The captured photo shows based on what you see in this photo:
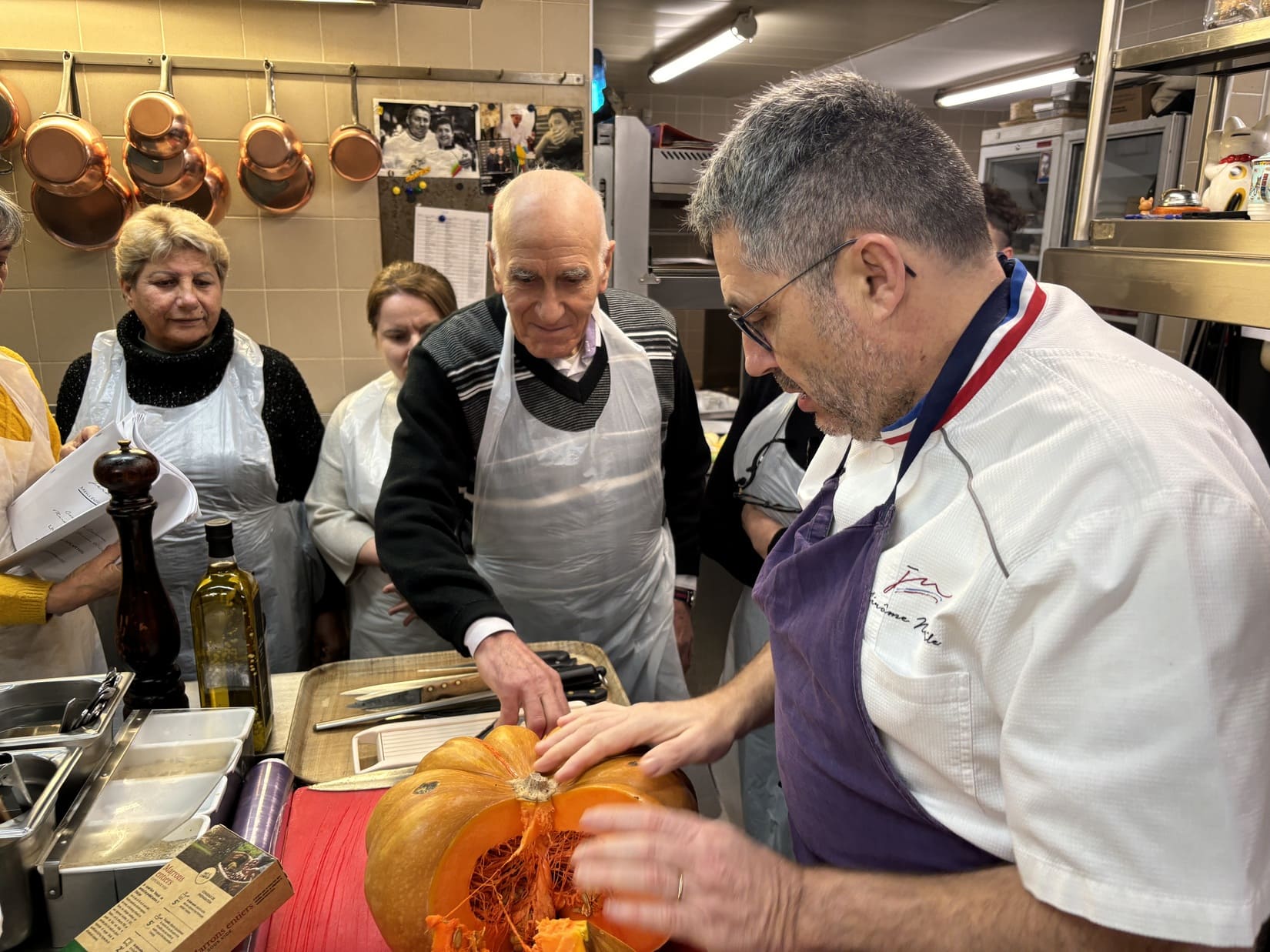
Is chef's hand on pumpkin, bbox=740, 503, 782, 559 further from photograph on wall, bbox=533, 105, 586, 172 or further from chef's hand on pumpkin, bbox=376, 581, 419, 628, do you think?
photograph on wall, bbox=533, 105, 586, 172

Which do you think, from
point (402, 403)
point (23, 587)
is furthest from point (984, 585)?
point (23, 587)

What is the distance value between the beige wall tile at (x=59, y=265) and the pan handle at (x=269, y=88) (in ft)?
2.38

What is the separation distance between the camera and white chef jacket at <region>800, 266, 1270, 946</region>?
0.63 meters

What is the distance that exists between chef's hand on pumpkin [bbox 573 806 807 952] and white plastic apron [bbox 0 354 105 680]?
1.37 metres

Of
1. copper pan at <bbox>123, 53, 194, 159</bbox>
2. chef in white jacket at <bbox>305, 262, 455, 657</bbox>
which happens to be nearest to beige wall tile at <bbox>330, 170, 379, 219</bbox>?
copper pan at <bbox>123, 53, 194, 159</bbox>

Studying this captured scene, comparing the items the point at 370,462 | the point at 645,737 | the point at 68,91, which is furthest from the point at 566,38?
the point at 645,737

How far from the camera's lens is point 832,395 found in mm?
925

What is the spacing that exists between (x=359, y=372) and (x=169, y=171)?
0.87 meters

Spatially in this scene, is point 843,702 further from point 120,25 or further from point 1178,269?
point 120,25

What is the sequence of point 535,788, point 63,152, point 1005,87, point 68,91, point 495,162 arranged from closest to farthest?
point 535,788, point 63,152, point 68,91, point 495,162, point 1005,87

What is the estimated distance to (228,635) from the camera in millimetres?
1254

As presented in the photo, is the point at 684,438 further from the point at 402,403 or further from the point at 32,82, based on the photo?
the point at 32,82

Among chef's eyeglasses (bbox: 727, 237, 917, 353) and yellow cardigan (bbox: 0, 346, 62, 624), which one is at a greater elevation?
chef's eyeglasses (bbox: 727, 237, 917, 353)

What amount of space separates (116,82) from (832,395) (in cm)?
300
